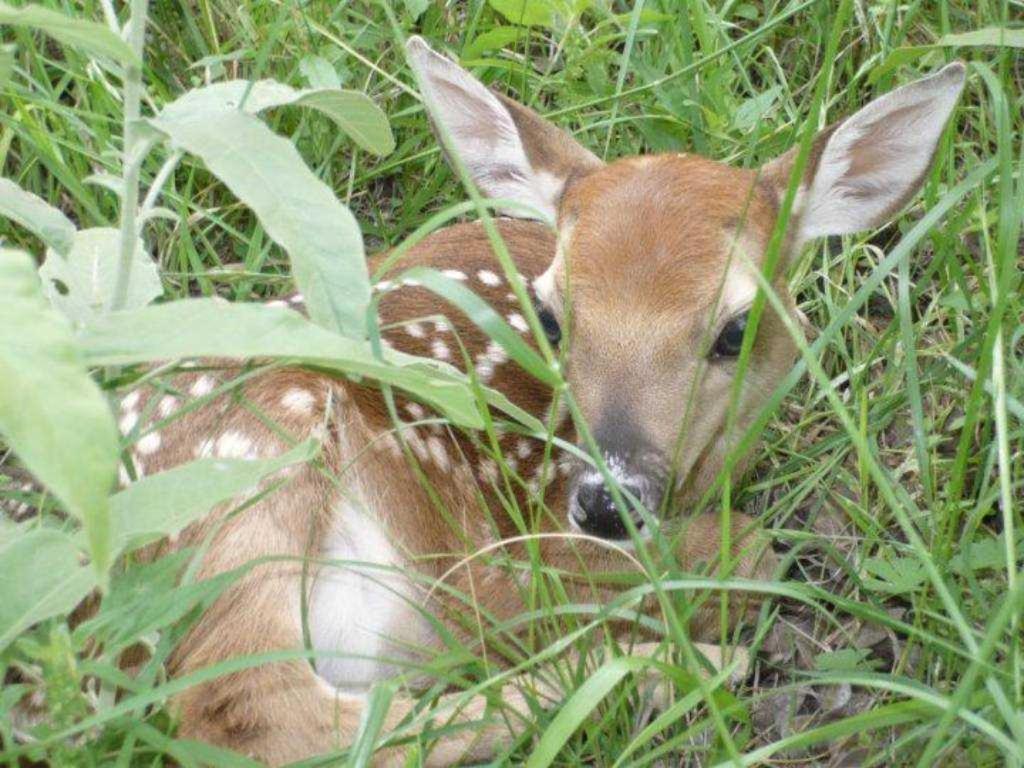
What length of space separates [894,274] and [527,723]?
183cm

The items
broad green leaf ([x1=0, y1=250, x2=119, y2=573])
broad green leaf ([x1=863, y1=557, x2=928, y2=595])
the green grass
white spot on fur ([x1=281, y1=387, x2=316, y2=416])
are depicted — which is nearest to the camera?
broad green leaf ([x1=0, y1=250, x2=119, y2=573])

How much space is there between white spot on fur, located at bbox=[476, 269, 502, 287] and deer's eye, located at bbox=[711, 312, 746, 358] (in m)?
0.80

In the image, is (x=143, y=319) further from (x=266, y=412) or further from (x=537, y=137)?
(x=537, y=137)

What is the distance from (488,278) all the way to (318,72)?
0.63 m

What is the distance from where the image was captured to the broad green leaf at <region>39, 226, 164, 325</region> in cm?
259

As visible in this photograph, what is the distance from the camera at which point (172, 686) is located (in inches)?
92.4

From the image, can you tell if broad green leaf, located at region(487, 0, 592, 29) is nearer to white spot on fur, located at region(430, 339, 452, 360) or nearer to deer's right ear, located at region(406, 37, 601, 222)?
deer's right ear, located at region(406, 37, 601, 222)

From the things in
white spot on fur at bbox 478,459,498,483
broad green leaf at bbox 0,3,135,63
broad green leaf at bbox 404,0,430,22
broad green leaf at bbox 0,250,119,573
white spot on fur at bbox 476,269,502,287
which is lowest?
white spot on fur at bbox 478,459,498,483

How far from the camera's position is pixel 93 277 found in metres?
2.66

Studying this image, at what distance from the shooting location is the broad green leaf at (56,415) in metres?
1.48

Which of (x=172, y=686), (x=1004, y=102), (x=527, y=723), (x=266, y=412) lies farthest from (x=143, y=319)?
(x=1004, y=102)

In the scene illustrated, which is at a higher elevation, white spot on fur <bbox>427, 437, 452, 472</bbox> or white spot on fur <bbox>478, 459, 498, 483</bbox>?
white spot on fur <bbox>427, 437, 452, 472</bbox>

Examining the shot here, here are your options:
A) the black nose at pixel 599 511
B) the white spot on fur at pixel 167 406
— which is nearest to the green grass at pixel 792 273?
the black nose at pixel 599 511

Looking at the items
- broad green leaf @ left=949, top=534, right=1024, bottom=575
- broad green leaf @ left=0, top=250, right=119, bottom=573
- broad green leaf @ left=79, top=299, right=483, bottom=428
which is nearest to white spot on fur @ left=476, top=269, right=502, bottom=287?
broad green leaf @ left=949, top=534, right=1024, bottom=575
